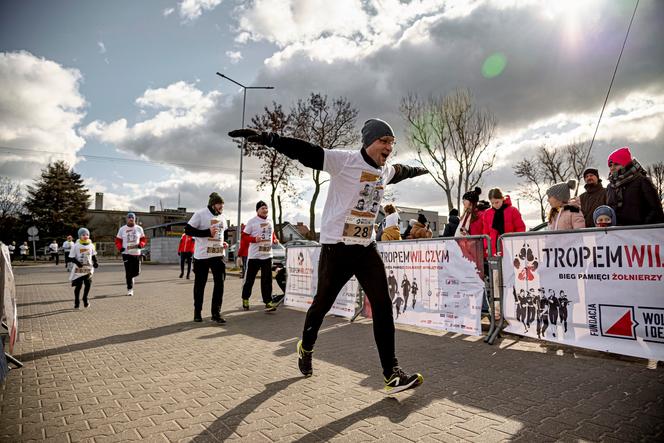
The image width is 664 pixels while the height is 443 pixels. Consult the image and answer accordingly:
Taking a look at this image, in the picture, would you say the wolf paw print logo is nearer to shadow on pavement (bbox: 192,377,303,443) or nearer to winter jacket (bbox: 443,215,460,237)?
shadow on pavement (bbox: 192,377,303,443)

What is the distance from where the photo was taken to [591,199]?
6895mm

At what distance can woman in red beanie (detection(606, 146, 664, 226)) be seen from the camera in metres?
5.39

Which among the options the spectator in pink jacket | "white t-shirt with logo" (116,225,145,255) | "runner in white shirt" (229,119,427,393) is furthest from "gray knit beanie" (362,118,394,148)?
"white t-shirt with logo" (116,225,145,255)

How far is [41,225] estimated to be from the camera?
59969 millimetres

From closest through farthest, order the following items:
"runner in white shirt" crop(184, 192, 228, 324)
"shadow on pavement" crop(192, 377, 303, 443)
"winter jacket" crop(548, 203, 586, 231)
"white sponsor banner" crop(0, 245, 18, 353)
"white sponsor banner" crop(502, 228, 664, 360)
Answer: "shadow on pavement" crop(192, 377, 303, 443), "white sponsor banner" crop(502, 228, 664, 360), "white sponsor banner" crop(0, 245, 18, 353), "winter jacket" crop(548, 203, 586, 231), "runner in white shirt" crop(184, 192, 228, 324)

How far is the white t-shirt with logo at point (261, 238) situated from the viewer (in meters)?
9.02

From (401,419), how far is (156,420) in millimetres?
1743

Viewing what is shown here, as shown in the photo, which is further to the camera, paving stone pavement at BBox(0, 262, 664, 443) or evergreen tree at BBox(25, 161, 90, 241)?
evergreen tree at BBox(25, 161, 90, 241)

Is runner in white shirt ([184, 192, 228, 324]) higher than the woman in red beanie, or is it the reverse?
the woman in red beanie

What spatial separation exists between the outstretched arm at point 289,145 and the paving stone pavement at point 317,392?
1987 mm

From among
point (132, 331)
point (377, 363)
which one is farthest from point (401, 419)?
point (132, 331)

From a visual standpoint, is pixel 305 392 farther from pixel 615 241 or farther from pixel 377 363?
pixel 615 241

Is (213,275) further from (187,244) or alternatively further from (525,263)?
→ (187,244)

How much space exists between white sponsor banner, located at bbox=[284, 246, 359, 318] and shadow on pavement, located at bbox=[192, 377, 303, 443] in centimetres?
438
